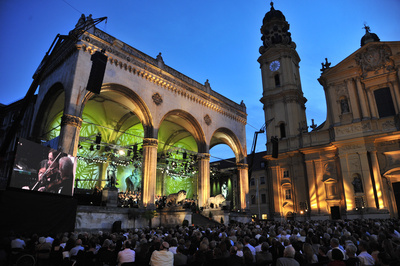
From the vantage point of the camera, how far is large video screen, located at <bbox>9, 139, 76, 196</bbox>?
1193cm

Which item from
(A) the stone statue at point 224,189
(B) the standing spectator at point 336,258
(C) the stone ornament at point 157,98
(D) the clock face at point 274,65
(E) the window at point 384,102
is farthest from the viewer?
(A) the stone statue at point 224,189

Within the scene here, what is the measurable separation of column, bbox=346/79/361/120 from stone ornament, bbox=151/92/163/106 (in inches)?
753

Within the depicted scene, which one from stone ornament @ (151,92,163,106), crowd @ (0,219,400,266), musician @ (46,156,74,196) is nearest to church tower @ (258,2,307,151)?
stone ornament @ (151,92,163,106)

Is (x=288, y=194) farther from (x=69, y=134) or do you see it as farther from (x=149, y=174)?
(x=69, y=134)

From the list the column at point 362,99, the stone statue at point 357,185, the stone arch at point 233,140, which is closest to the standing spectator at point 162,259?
the stone arch at point 233,140

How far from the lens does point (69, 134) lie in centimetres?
1578

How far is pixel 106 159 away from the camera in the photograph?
82.9 feet

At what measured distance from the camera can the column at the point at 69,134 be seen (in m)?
15.5

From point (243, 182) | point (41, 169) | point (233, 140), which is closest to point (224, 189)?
point (243, 182)

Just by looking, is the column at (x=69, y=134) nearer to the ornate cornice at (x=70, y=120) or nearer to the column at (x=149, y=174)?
the ornate cornice at (x=70, y=120)

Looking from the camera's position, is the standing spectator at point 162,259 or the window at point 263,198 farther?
the window at point 263,198

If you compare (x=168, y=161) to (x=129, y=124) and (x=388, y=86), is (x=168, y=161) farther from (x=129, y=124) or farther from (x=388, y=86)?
(x=388, y=86)

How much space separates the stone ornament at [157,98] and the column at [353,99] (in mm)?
19124

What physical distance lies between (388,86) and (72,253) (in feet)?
98.7
